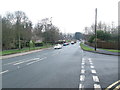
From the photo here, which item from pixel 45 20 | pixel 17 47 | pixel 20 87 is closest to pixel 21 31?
pixel 17 47

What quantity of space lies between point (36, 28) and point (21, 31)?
24.7 m

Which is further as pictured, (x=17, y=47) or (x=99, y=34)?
(x=99, y=34)

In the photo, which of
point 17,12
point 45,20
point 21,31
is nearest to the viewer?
point 21,31

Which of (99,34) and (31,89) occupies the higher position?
(99,34)

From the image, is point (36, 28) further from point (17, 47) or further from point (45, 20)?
point (17, 47)

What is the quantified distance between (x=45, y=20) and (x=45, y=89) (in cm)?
5413

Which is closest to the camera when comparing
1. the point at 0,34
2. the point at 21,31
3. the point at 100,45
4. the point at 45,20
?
the point at 0,34

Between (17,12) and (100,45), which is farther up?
(17,12)

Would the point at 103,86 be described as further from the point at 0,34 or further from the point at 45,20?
the point at 45,20

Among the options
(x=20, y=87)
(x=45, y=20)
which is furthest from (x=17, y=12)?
(x=20, y=87)

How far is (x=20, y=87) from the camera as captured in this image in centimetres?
612

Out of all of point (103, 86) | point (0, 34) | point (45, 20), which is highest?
point (45, 20)

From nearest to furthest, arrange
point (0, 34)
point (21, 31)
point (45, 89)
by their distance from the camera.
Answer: point (45, 89)
point (0, 34)
point (21, 31)

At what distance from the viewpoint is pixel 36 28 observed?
61531mm
